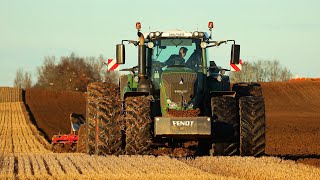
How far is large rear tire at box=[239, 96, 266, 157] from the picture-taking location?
52.2 feet

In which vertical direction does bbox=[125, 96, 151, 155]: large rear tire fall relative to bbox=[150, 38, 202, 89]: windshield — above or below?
below

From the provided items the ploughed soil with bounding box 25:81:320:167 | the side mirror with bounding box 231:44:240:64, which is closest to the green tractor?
the side mirror with bounding box 231:44:240:64

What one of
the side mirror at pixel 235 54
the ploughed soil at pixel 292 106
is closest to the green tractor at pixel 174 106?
the side mirror at pixel 235 54

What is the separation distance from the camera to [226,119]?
15805 mm

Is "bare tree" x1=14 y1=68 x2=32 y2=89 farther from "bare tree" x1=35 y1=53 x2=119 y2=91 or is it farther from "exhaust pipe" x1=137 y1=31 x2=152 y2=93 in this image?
"exhaust pipe" x1=137 y1=31 x2=152 y2=93

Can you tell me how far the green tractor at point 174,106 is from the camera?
15.4m

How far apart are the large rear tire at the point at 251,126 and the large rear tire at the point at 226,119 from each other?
0.14 metres

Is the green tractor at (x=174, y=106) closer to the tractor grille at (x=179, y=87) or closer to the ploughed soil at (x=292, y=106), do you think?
the tractor grille at (x=179, y=87)

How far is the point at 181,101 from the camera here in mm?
15797

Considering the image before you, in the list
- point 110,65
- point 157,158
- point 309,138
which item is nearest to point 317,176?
point 157,158

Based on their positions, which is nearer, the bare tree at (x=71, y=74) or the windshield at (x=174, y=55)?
the windshield at (x=174, y=55)

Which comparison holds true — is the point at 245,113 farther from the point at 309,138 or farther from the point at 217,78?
the point at 309,138

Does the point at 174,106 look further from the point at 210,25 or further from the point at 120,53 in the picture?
the point at 210,25

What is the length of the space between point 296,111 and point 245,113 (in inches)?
1694
